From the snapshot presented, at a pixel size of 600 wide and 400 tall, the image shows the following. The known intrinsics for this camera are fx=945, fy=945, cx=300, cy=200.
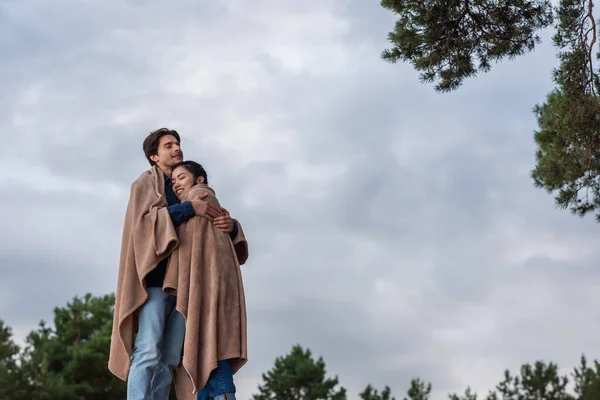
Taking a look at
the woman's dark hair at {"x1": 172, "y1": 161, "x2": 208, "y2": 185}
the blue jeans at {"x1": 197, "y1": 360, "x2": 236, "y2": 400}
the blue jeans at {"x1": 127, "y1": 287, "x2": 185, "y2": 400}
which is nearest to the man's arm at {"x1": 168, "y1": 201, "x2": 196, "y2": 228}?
the woman's dark hair at {"x1": 172, "y1": 161, "x2": 208, "y2": 185}

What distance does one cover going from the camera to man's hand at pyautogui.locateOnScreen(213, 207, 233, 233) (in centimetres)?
491

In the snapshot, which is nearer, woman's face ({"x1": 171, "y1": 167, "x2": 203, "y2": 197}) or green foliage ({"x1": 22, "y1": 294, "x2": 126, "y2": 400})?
woman's face ({"x1": 171, "y1": 167, "x2": 203, "y2": 197})

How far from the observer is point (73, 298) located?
1185 inches

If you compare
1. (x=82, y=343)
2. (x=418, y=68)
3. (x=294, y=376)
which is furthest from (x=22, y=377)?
(x=418, y=68)

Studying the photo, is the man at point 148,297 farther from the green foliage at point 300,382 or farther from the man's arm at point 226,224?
the green foliage at point 300,382

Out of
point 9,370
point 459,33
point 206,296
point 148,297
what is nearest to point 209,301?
point 206,296

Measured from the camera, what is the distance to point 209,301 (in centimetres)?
476

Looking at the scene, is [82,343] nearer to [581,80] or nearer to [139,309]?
[581,80]

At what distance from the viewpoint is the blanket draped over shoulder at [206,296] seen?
4668mm

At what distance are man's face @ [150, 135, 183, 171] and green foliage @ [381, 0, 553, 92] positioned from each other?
4554mm

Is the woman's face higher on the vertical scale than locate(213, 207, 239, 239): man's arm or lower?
higher

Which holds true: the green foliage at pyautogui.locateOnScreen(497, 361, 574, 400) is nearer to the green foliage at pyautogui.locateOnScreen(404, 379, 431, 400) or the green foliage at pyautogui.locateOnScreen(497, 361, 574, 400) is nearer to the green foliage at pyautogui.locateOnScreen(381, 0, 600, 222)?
the green foliage at pyautogui.locateOnScreen(404, 379, 431, 400)

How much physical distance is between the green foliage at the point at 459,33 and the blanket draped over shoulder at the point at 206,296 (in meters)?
4.83

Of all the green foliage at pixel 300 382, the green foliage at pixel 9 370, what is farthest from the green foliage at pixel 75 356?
the green foliage at pixel 300 382
